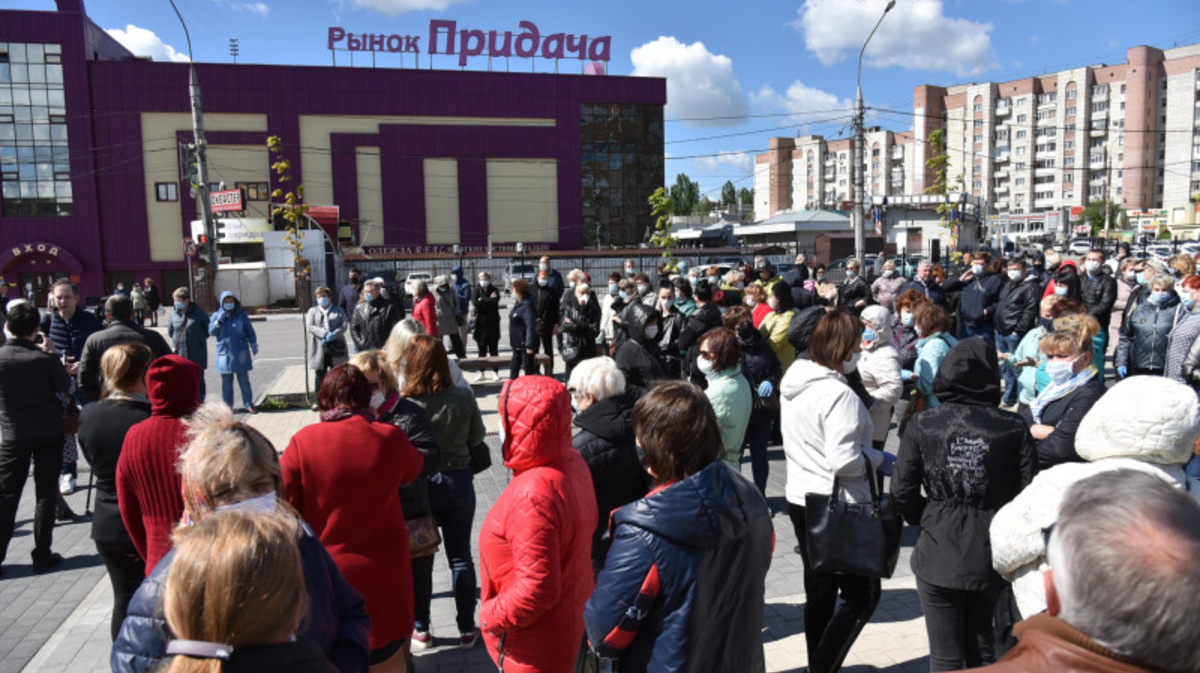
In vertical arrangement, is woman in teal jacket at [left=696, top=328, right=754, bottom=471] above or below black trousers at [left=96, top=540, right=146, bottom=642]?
above

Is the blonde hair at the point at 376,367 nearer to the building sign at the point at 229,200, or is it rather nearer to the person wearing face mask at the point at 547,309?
the person wearing face mask at the point at 547,309

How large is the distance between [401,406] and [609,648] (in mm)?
1918

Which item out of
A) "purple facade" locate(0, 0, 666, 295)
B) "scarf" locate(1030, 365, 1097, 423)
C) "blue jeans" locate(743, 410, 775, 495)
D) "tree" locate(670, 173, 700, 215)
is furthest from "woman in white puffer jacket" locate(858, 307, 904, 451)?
"tree" locate(670, 173, 700, 215)

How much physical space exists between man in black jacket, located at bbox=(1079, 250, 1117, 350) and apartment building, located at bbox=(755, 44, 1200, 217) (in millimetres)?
70553

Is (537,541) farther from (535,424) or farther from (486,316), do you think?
(486,316)

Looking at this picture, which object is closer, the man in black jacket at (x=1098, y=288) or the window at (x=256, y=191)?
the man in black jacket at (x=1098, y=288)

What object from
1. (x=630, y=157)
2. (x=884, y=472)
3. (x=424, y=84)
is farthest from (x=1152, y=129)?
(x=884, y=472)

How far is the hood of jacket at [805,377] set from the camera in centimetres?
382

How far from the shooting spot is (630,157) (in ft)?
211

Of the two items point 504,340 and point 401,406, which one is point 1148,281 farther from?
point 504,340

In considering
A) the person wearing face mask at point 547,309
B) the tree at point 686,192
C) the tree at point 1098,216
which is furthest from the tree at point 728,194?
the person wearing face mask at point 547,309

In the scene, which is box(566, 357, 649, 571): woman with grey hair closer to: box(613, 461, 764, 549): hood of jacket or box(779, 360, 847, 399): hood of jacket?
box(779, 360, 847, 399): hood of jacket

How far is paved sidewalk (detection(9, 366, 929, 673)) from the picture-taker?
13.6 feet

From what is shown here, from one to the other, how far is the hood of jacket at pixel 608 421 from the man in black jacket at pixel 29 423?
442 cm
